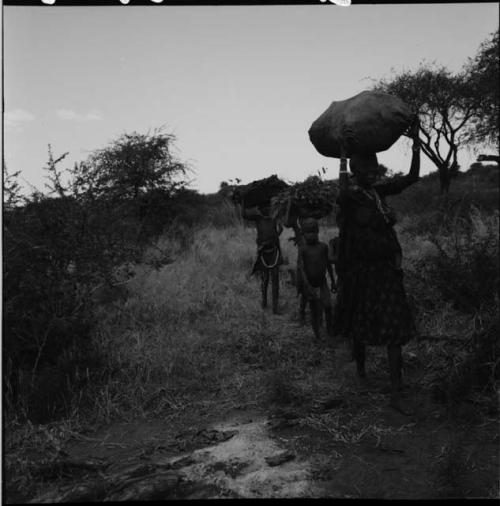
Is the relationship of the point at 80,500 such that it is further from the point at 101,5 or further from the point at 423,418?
the point at 101,5

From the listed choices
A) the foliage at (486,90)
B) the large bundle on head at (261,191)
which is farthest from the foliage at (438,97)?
the large bundle on head at (261,191)

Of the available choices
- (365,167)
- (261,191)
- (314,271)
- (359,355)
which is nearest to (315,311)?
(314,271)

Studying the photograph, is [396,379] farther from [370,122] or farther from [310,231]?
[310,231]

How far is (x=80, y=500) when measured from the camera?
110 inches

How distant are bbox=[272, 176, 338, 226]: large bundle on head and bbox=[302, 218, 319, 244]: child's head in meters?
0.65

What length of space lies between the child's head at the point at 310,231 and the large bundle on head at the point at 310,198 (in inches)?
25.7

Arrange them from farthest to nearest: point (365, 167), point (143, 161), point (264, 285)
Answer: point (143, 161), point (264, 285), point (365, 167)

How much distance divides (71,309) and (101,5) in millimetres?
2563

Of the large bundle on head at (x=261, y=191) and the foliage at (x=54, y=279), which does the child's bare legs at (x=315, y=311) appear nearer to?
the foliage at (x=54, y=279)

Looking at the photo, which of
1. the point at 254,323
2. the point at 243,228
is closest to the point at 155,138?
the point at 243,228

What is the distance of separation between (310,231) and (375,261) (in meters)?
1.93

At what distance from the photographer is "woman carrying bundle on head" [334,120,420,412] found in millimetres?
3961

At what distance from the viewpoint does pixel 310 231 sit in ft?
19.6

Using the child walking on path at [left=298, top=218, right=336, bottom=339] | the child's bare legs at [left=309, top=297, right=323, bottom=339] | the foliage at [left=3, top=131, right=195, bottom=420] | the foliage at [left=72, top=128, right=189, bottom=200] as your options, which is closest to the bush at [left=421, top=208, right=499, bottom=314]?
the child walking on path at [left=298, top=218, right=336, bottom=339]
